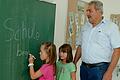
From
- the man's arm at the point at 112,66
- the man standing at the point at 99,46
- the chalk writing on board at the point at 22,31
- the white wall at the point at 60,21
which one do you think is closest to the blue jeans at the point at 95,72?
the man standing at the point at 99,46

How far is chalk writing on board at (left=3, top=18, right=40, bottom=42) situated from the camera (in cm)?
236

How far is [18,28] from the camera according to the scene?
247 centimetres

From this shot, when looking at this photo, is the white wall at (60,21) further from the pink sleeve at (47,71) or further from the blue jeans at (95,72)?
the pink sleeve at (47,71)

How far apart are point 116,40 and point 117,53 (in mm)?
142

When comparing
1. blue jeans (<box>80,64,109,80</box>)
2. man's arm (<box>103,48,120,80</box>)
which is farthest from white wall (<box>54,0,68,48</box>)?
man's arm (<box>103,48,120,80</box>)

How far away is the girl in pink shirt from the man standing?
43cm

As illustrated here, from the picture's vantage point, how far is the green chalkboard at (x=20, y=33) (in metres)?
2.34

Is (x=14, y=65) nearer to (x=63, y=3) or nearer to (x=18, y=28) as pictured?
(x=18, y=28)

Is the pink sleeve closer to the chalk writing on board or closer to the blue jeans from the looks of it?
the chalk writing on board

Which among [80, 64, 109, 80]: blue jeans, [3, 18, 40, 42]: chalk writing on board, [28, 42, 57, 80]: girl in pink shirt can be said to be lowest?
[80, 64, 109, 80]: blue jeans

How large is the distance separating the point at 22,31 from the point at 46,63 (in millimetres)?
445

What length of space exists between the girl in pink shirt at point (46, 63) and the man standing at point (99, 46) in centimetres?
43

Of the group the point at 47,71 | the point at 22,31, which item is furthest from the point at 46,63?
the point at 22,31

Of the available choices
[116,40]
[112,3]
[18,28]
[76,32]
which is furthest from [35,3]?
[112,3]
